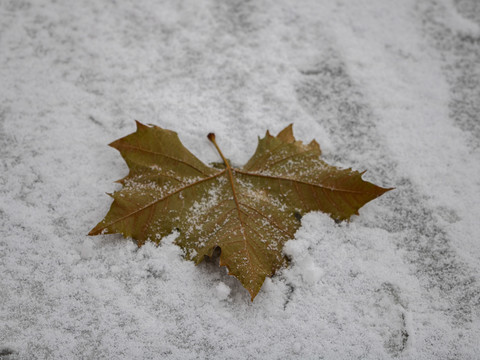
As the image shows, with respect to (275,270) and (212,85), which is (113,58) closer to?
(212,85)

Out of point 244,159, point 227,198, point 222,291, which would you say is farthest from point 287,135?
point 222,291

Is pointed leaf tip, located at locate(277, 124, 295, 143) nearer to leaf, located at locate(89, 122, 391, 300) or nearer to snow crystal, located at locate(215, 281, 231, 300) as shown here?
leaf, located at locate(89, 122, 391, 300)

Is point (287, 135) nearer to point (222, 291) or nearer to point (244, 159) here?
point (244, 159)

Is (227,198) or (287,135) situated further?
(287,135)

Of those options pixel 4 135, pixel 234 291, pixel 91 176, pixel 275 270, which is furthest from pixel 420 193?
pixel 4 135

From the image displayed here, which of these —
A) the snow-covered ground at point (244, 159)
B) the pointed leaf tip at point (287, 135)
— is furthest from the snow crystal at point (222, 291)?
the pointed leaf tip at point (287, 135)

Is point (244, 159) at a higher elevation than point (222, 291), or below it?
higher

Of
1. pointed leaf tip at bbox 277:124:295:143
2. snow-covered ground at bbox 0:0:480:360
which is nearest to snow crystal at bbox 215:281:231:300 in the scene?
snow-covered ground at bbox 0:0:480:360
